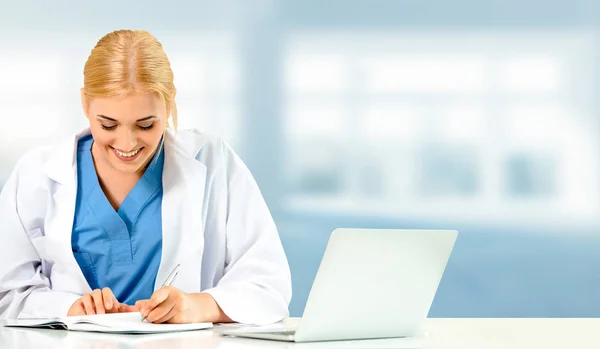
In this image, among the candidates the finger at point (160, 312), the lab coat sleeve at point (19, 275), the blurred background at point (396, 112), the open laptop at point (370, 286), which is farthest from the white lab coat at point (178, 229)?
the blurred background at point (396, 112)

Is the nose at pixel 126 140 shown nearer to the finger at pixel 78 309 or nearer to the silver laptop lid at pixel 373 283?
the finger at pixel 78 309

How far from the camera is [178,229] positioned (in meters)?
1.83

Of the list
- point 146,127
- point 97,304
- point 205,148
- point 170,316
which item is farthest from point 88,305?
point 205,148

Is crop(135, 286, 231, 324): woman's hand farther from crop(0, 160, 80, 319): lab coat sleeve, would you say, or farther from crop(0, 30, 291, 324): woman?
crop(0, 160, 80, 319): lab coat sleeve

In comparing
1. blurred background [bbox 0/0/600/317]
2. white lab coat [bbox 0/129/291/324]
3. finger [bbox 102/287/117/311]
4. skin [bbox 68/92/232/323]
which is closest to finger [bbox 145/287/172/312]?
skin [bbox 68/92/232/323]

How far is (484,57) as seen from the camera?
15.2 feet

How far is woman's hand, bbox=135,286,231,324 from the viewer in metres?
1.44

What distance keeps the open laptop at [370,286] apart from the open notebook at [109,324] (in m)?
0.11

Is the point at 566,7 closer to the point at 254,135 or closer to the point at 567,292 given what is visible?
Answer: the point at 567,292

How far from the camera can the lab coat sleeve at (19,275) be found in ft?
5.38

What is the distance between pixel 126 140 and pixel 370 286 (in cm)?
69

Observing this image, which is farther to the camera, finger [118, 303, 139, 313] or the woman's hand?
finger [118, 303, 139, 313]

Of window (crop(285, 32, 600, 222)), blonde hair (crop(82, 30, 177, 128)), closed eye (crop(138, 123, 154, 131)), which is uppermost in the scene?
blonde hair (crop(82, 30, 177, 128))

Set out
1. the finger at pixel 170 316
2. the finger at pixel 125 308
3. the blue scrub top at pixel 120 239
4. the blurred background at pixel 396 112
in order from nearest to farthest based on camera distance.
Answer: the finger at pixel 170 316, the finger at pixel 125 308, the blue scrub top at pixel 120 239, the blurred background at pixel 396 112
